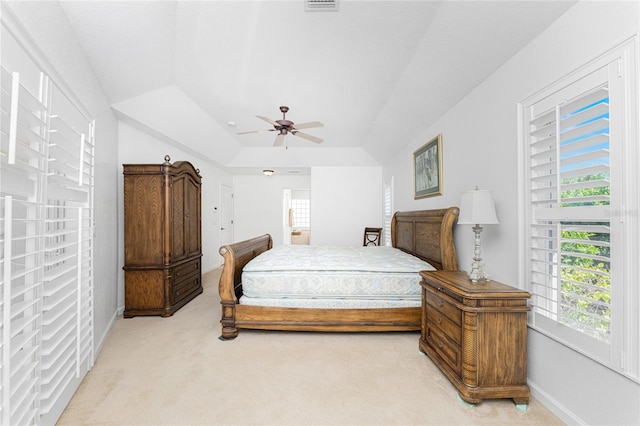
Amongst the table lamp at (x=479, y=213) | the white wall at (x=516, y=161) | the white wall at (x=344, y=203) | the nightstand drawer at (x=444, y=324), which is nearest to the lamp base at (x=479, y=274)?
the table lamp at (x=479, y=213)

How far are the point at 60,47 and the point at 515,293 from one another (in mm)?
3433

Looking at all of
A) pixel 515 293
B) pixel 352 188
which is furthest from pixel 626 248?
pixel 352 188

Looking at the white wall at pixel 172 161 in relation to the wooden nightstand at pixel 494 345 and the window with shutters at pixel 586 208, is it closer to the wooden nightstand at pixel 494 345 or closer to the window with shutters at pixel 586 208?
the wooden nightstand at pixel 494 345

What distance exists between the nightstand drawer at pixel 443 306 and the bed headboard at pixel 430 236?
61cm

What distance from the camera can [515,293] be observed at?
5.71ft

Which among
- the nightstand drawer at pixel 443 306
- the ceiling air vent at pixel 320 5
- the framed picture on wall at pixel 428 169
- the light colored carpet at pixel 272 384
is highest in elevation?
the ceiling air vent at pixel 320 5

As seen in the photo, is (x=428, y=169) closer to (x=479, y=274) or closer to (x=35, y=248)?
(x=479, y=274)

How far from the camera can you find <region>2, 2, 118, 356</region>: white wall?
156 cm

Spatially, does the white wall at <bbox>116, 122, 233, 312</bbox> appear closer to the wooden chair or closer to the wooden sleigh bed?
the wooden sleigh bed

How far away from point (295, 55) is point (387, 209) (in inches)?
152

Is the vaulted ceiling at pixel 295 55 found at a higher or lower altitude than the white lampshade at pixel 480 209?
higher

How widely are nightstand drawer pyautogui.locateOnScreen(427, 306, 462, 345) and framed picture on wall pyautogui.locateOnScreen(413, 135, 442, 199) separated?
1.57 m

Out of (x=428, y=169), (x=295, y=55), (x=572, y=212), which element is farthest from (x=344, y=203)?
(x=572, y=212)

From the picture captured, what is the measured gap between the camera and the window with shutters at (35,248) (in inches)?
42.5
